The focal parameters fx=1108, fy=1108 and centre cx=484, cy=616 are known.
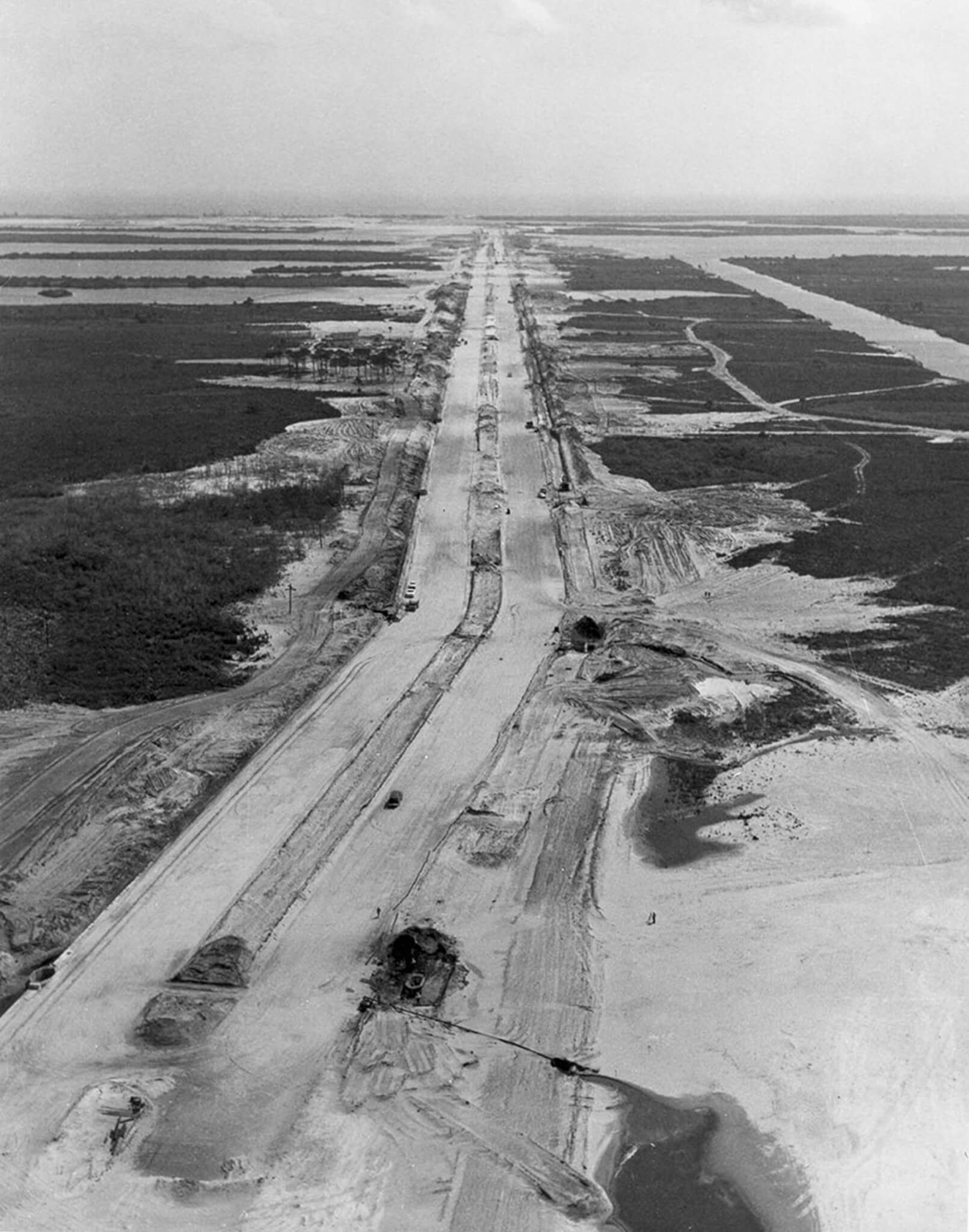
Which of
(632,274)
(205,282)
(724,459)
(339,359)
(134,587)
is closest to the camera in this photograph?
(134,587)

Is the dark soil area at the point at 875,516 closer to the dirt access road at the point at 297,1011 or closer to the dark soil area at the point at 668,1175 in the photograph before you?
the dirt access road at the point at 297,1011

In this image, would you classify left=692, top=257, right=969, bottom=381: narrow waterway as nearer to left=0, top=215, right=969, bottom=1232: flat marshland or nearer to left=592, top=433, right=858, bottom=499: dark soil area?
left=592, top=433, right=858, bottom=499: dark soil area

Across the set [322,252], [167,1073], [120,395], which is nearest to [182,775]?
[167,1073]

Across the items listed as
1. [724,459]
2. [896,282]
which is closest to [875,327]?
[896,282]

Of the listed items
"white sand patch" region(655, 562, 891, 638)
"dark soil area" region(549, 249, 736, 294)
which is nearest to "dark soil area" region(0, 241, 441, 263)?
"dark soil area" region(549, 249, 736, 294)

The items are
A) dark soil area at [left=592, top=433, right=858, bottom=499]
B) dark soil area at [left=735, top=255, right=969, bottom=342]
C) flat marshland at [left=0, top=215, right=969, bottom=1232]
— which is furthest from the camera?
dark soil area at [left=735, top=255, right=969, bottom=342]

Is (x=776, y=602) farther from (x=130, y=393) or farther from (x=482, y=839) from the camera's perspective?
(x=130, y=393)

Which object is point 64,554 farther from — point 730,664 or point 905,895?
point 905,895
